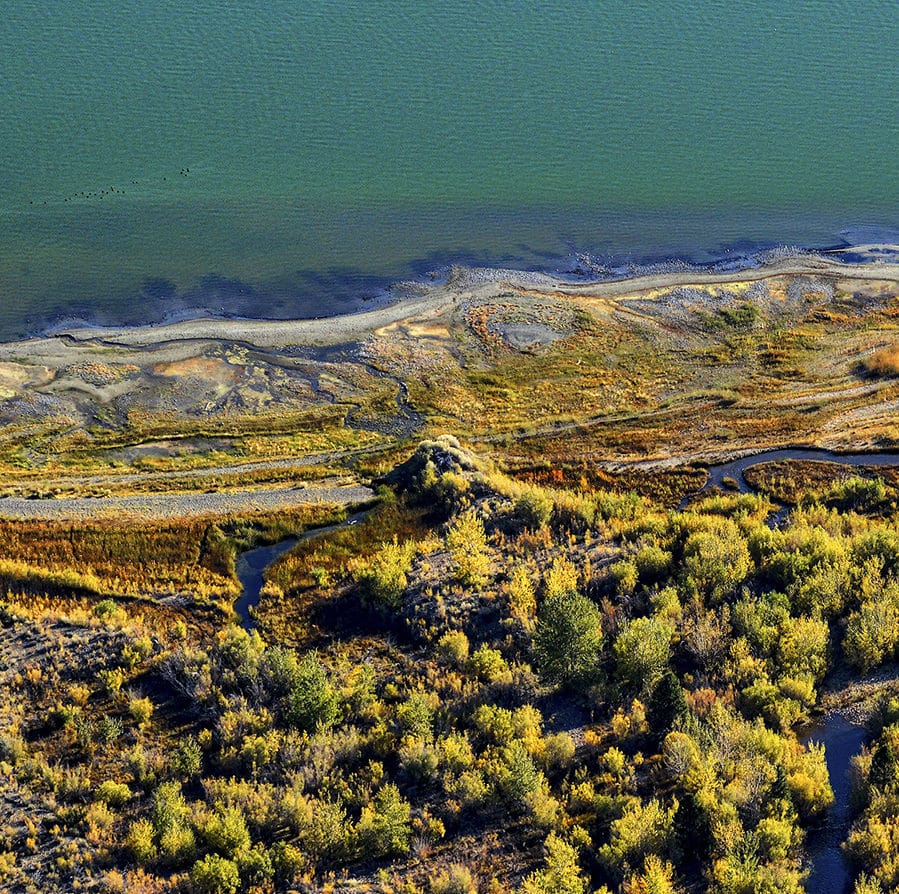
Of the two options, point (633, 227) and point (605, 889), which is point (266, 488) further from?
point (633, 227)

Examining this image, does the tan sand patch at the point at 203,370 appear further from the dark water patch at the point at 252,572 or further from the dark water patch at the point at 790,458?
the dark water patch at the point at 790,458

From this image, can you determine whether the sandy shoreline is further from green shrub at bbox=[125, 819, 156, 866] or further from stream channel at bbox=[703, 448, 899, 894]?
stream channel at bbox=[703, 448, 899, 894]

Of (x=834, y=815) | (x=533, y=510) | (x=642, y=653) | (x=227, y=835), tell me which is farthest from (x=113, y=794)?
(x=834, y=815)

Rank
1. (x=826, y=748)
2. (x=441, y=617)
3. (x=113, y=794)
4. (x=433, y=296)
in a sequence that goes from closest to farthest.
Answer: (x=113, y=794) → (x=826, y=748) → (x=441, y=617) → (x=433, y=296)

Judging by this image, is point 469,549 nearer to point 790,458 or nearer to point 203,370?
point 790,458

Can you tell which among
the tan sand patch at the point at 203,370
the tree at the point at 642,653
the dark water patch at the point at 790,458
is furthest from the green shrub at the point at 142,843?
the tan sand patch at the point at 203,370
